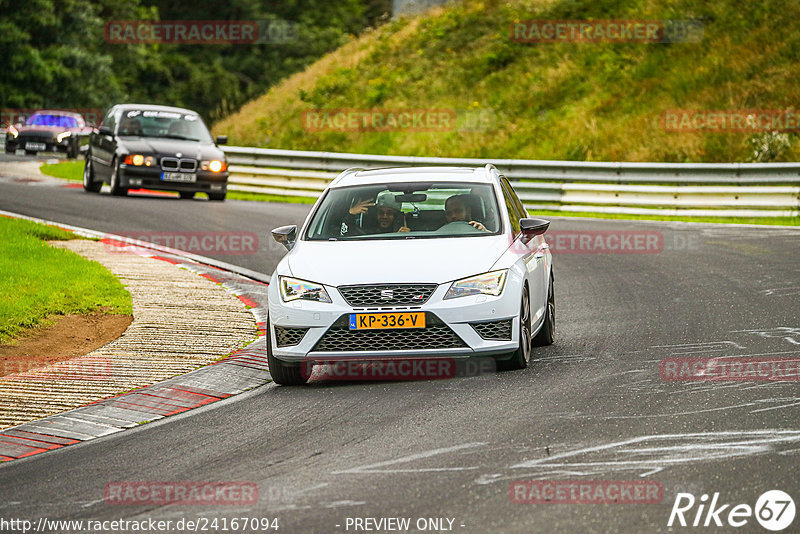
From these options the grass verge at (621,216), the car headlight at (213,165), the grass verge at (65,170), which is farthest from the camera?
the grass verge at (65,170)

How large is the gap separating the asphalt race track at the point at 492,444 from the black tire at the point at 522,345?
116 millimetres

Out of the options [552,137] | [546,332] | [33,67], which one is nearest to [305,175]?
[552,137]

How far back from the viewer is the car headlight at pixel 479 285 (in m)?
9.02

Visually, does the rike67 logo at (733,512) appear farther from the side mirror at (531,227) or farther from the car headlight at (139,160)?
the car headlight at (139,160)

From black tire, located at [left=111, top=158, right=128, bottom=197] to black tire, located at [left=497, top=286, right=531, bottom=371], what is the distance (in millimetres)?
16395

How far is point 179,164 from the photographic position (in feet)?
80.1

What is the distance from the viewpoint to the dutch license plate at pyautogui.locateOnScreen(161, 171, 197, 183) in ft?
80.0

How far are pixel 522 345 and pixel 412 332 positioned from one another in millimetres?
908

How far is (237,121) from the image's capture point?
41.8 metres

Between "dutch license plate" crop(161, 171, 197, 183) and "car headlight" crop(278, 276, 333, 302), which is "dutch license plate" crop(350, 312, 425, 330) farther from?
"dutch license plate" crop(161, 171, 197, 183)

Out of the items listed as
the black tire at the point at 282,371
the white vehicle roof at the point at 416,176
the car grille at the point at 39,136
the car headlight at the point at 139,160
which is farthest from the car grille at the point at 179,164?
the car grille at the point at 39,136

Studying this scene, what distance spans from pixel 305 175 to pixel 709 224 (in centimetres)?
951

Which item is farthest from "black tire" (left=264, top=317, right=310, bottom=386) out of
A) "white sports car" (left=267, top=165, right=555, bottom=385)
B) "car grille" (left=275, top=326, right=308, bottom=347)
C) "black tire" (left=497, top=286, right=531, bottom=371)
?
"black tire" (left=497, top=286, right=531, bottom=371)

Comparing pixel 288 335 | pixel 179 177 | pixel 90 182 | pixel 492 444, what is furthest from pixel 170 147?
pixel 492 444
